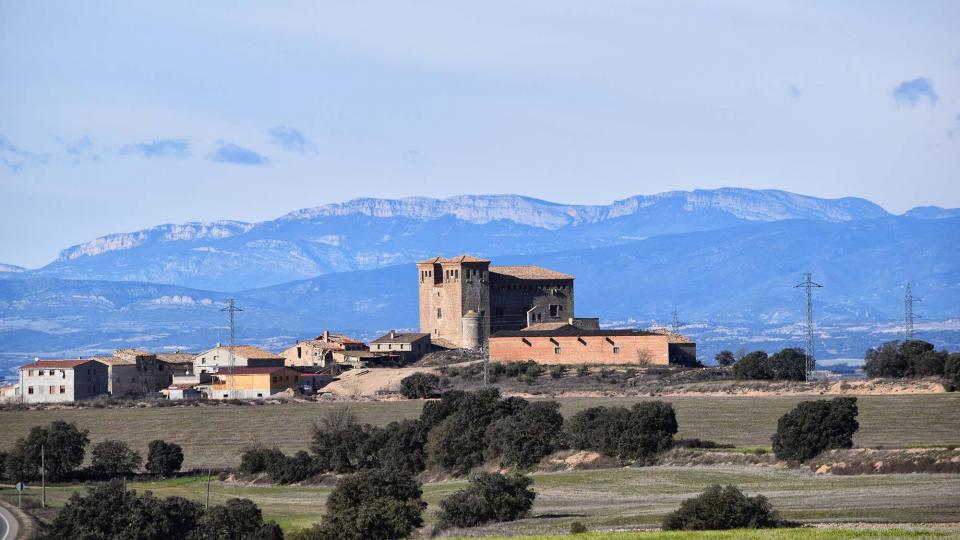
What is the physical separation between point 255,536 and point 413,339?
74887 mm

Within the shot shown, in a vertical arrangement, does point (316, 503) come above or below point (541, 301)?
below

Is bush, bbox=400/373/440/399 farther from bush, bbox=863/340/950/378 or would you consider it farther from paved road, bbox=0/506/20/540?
paved road, bbox=0/506/20/540

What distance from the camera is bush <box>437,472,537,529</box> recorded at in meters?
46.2

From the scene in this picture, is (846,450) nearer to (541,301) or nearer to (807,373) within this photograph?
(807,373)

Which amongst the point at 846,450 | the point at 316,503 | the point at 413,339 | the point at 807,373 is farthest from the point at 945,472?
the point at 413,339

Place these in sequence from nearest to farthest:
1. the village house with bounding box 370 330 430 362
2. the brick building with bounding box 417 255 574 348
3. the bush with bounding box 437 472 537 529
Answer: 1. the bush with bounding box 437 472 537 529
2. the village house with bounding box 370 330 430 362
3. the brick building with bounding box 417 255 574 348

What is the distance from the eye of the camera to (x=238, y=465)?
72188mm

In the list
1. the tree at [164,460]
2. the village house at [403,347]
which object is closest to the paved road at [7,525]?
the tree at [164,460]

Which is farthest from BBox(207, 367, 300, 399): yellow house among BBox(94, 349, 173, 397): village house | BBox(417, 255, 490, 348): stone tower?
BBox(417, 255, 490, 348): stone tower

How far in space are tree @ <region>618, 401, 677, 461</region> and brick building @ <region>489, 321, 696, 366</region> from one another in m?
43.4

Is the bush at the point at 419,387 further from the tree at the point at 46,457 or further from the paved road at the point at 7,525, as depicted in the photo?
the paved road at the point at 7,525

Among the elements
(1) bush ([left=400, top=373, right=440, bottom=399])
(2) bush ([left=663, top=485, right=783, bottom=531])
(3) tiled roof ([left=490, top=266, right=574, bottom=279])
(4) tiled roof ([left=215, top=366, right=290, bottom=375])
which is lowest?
(2) bush ([left=663, top=485, right=783, bottom=531])

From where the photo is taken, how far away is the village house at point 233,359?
11775cm

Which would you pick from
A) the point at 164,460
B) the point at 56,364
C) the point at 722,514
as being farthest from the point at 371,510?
the point at 56,364
